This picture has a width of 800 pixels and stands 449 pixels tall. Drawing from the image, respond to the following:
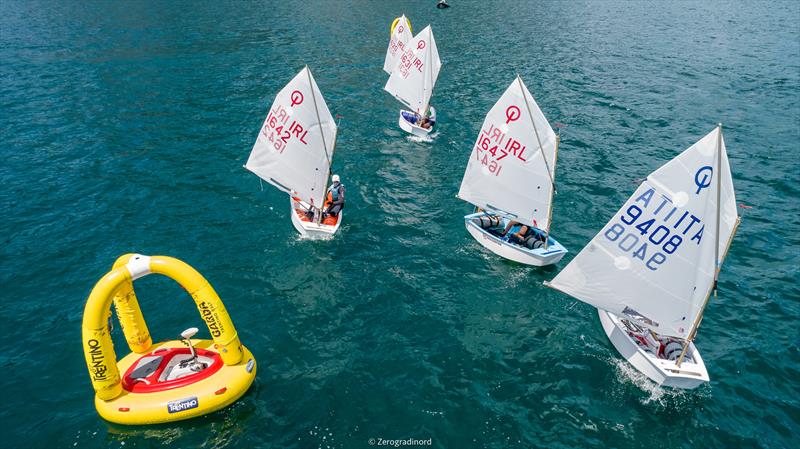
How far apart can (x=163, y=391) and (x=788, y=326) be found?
31624 mm

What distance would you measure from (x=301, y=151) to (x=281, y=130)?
6.05 feet

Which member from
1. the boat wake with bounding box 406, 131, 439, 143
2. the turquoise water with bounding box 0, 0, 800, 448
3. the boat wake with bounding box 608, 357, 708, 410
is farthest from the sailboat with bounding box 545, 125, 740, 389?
the boat wake with bounding box 406, 131, 439, 143

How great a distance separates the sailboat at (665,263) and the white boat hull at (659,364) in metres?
0.04

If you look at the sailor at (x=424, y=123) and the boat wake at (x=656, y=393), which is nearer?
the boat wake at (x=656, y=393)

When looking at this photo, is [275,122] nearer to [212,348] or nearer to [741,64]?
[212,348]

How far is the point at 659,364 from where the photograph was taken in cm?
2222

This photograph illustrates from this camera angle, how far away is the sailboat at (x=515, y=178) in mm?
28938

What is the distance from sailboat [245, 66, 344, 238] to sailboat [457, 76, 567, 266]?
9.56m

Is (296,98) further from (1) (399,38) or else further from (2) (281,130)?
(1) (399,38)

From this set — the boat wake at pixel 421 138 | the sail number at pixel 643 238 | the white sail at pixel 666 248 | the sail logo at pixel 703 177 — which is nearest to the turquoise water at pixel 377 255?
the boat wake at pixel 421 138

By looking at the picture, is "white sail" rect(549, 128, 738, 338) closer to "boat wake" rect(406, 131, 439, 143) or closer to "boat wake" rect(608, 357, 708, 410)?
"boat wake" rect(608, 357, 708, 410)

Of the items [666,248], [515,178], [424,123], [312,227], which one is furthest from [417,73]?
[666,248]

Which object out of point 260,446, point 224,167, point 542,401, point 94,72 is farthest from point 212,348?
point 94,72

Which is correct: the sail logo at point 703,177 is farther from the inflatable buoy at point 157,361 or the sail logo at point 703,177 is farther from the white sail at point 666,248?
the inflatable buoy at point 157,361
